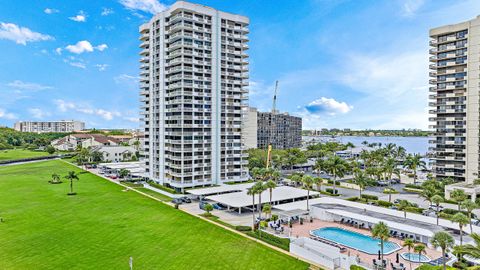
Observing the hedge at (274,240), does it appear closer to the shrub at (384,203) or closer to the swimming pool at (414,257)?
the swimming pool at (414,257)

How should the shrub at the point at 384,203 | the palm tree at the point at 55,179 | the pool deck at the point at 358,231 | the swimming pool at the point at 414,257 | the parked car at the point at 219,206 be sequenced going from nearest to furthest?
the swimming pool at the point at 414,257
the pool deck at the point at 358,231
the parked car at the point at 219,206
the shrub at the point at 384,203
the palm tree at the point at 55,179

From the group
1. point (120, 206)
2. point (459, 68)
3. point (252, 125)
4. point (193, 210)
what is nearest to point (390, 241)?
point (193, 210)

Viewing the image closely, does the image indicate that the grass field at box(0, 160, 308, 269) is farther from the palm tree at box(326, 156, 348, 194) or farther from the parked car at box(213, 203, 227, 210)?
the palm tree at box(326, 156, 348, 194)

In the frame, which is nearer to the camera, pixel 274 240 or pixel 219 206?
pixel 274 240

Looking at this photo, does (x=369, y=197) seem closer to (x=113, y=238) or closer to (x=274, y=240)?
(x=274, y=240)

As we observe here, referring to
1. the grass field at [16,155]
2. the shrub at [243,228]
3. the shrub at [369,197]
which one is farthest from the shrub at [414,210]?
the grass field at [16,155]

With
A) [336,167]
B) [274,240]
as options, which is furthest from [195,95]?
[274,240]
